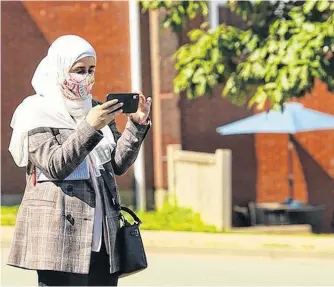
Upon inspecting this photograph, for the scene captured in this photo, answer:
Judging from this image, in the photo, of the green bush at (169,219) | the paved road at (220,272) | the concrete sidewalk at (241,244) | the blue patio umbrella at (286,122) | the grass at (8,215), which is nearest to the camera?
the paved road at (220,272)

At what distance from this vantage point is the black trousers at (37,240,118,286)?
3.90 m

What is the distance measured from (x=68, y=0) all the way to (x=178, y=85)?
17.5 feet

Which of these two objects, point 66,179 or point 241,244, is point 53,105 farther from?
point 241,244

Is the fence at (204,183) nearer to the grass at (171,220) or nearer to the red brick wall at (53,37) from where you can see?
the grass at (171,220)

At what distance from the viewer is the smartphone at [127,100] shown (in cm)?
396

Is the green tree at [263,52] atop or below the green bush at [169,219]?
atop

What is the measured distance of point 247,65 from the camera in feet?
41.1

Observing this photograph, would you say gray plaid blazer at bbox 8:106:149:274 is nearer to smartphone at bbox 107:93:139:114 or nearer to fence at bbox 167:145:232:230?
smartphone at bbox 107:93:139:114

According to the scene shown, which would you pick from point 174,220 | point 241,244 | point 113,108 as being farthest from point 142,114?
point 174,220

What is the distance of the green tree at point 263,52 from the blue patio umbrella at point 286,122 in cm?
230

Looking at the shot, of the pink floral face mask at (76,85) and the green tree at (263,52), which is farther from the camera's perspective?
the green tree at (263,52)

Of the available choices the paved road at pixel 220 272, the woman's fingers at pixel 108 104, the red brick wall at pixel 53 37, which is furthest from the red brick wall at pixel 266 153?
the woman's fingers at pixel 108 104

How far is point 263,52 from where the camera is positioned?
12.4 meters

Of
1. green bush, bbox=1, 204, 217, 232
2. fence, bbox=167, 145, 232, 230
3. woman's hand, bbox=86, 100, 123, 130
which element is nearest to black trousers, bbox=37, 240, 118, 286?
woman's hand, bbox=86, 100, 123, 130
